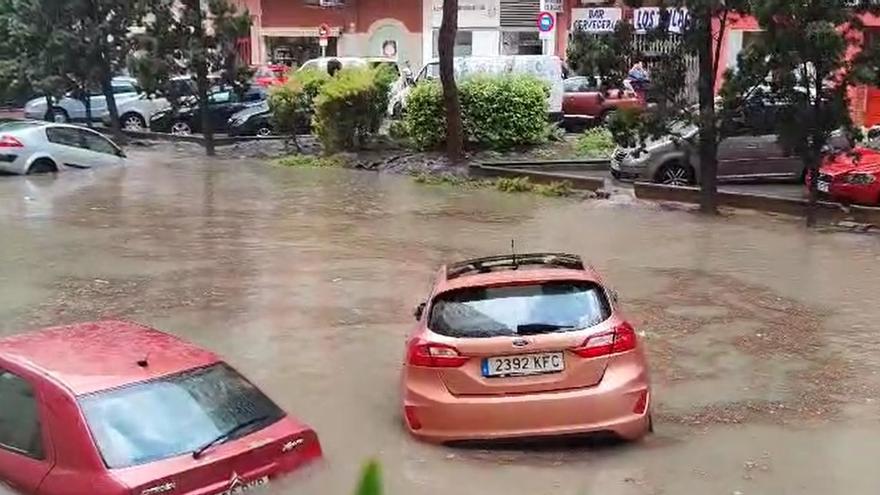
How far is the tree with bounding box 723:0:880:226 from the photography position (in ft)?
57.2

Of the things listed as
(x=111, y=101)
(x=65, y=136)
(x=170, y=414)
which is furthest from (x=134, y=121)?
(x=170, y=414)

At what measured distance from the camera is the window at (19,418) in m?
5.62

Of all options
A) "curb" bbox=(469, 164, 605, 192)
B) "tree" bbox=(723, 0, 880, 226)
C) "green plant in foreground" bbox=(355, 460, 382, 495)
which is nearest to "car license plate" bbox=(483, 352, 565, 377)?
"green plant in foreground" bbox=(355, 460, 382, 495)

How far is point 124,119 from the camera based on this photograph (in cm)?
3541

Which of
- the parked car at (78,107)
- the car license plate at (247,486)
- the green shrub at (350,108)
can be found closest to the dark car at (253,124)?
the green shrub at (350,108)

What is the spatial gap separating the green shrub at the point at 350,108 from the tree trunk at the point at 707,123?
9.76m

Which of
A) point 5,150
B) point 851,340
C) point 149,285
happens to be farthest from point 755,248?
point 5,150

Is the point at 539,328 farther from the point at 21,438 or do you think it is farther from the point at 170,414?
the point at 21,438

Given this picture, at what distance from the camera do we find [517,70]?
28938 millimetres

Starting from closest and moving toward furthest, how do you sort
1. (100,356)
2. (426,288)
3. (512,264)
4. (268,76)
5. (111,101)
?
(100,356)
(512,264)
(426,288)
(111,101)
(268,76)

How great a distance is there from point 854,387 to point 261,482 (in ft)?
18.7

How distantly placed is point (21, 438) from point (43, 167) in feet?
68.7

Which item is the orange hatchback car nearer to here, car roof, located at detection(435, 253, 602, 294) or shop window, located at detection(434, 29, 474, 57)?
car roof, located at detection(435, 253, 602, 294)

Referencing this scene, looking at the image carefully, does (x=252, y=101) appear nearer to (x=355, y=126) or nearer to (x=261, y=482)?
(x=355, y=126)
